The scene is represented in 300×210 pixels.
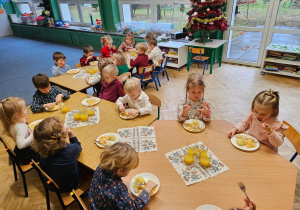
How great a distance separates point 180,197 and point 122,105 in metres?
1.37

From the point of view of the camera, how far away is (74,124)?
2.38m

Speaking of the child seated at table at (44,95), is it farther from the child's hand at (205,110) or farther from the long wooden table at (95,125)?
the child's hand at (205,110)

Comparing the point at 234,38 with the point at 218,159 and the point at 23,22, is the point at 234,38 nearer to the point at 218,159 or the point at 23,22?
the point at 218,159

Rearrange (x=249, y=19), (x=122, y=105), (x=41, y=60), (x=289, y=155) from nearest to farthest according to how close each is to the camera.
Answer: (x=122, y=105) → (x=289, y=155) → (x=249, y=19) → (x=41, y=60)

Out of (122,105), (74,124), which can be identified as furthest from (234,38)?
(74,124)

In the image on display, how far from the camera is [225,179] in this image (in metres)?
1.61

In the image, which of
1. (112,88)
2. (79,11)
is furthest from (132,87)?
(79,11)

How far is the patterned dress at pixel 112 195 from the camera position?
1371 millimetres

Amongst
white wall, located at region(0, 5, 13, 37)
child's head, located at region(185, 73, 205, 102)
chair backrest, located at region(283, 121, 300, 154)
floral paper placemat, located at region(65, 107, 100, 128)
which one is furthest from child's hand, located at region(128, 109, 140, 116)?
white wall, located at region(0, 5, 13, 37)

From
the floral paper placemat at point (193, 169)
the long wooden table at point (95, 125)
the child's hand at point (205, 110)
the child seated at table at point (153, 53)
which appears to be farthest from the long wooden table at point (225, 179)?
the child seated at table at point (153, 53)

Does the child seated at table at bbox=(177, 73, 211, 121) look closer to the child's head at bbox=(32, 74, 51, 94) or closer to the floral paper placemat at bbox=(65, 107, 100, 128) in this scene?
the floral paper placemat at bbox=(65, 107, 100, 128)

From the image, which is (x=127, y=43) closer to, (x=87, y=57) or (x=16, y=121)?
(x=87, y=57)

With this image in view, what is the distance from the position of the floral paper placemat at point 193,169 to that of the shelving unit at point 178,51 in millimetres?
4289

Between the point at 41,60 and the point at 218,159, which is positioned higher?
the point at 218,159
